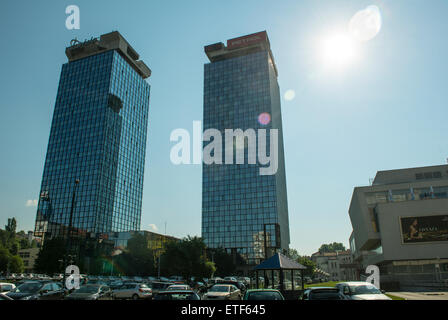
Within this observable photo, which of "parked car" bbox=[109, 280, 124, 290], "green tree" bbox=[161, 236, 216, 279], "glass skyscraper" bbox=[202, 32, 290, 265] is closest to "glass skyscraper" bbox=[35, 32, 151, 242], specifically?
"glass skyscraper" bbox=[202, 32, 290, 265]

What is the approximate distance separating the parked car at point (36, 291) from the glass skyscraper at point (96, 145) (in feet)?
287

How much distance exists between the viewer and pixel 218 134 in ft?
438

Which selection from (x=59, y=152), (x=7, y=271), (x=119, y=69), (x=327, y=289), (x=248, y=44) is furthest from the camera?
(x=248, y=44)

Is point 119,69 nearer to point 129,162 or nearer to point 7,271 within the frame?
point 129,162

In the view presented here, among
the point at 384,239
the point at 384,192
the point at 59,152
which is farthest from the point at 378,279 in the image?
the point at 59,152

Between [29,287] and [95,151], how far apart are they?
98392 mm

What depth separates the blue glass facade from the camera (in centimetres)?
10988

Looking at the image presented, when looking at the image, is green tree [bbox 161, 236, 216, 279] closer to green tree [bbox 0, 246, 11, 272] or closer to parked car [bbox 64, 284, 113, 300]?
parked car [bbox 64, 284, 113, 300]

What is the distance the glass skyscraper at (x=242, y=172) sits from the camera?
121m

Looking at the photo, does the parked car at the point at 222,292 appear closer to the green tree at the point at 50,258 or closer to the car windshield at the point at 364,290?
the car windshield at the point at 364,290

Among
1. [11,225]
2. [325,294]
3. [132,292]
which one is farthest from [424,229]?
[11,225]

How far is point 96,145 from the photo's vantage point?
114m

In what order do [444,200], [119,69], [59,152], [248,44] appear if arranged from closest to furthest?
[444,200]
[59,152]
[119,69]
[248,44]

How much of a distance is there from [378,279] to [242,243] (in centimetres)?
6862
